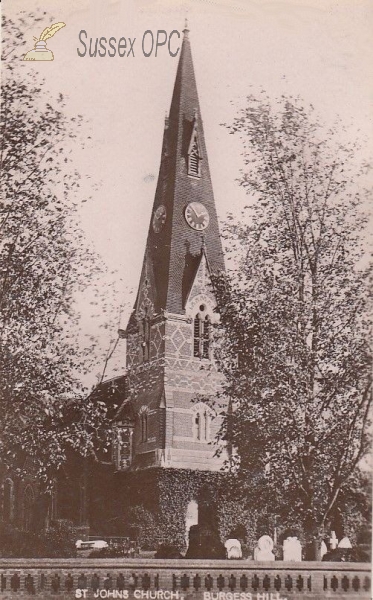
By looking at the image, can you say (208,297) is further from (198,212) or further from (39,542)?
(39,542)

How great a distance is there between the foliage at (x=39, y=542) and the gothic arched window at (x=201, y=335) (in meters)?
2.88

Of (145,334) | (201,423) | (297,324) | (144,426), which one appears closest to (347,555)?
(201,423)

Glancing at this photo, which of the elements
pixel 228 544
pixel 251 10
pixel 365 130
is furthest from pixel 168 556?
pixel 251 10

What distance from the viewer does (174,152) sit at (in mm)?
12242

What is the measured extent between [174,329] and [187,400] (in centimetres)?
110

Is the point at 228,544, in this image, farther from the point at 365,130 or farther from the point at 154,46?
the point at 154,46

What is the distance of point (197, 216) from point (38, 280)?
2.42m

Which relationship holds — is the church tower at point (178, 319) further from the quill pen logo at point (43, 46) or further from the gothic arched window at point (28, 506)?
the quill pen logo at point (43, 46)

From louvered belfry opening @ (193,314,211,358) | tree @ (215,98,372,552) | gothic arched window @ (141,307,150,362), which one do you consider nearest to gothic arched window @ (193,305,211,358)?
louvered belfry opening @ (193,314,211,358)

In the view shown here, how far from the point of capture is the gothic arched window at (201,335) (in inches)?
479

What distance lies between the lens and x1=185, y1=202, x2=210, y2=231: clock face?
486 inches

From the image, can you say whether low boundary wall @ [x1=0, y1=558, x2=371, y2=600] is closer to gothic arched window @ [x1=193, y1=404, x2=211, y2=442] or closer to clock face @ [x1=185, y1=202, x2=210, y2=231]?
gothic arched window @ [x1=193, y1=404, x2=211, y2=442]

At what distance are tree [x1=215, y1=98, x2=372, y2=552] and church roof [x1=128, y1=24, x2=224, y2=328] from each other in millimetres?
632

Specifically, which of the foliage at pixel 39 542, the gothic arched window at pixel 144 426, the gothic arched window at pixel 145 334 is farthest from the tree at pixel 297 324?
the foliage at pixel 39 542
